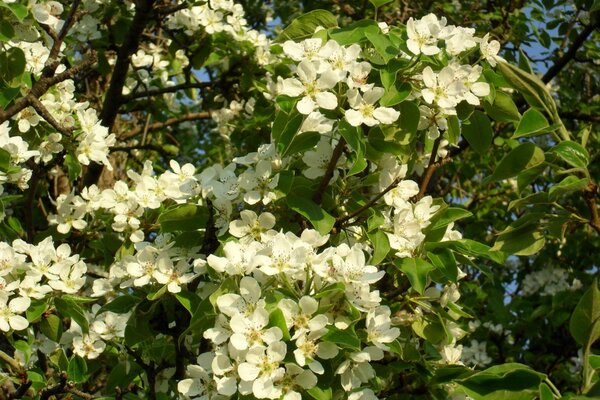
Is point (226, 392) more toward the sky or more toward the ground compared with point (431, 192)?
more toward the sky

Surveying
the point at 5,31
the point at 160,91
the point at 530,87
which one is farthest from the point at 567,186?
the point at 160,91

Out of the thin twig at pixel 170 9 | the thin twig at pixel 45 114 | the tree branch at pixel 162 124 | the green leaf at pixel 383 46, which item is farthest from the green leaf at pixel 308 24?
the tree branch at pixel 162 124

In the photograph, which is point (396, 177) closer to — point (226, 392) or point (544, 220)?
point (544, 220)

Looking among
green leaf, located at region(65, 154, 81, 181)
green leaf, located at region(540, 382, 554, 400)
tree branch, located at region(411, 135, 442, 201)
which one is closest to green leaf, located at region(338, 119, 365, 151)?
tree branch, located at region(411, 135, 442, 201)

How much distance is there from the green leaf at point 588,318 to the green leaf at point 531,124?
36cm

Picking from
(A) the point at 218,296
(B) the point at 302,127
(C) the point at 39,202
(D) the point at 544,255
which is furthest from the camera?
(D) the point at 544,255

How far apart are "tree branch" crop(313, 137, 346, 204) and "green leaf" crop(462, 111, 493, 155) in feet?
1.07

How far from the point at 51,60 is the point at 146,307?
0.92 meters

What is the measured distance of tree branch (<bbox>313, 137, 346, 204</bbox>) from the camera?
200cm

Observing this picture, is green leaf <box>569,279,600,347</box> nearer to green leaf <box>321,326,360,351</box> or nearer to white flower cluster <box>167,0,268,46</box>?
green leaf <box>321,326,360,351</box>

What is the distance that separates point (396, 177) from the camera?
2.11 metres

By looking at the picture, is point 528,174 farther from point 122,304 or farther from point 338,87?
point 122,304

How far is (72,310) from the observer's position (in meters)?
2.21

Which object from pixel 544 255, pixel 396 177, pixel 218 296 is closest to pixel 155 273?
pixel 218 296
